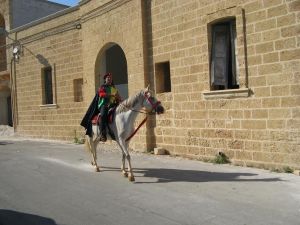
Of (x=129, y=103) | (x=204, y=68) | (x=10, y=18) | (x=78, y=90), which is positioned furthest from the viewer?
(x=10, y=18)

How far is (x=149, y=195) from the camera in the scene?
7.36 metres

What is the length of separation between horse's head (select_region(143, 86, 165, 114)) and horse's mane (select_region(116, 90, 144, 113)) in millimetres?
183

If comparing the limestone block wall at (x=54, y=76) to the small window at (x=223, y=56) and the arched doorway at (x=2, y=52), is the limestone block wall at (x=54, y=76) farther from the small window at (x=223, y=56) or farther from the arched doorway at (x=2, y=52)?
the small window at (x=223, y=56)

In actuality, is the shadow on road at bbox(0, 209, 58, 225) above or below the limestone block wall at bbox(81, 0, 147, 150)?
below

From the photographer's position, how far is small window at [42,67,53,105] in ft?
63.3

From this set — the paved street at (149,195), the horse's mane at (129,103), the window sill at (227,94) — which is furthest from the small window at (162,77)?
the horse's mane at (129,103)

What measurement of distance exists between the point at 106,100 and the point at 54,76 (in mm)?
9581

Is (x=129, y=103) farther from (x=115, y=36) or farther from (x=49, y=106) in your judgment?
(x=49, y=106)

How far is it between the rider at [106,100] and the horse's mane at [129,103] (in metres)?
0.39

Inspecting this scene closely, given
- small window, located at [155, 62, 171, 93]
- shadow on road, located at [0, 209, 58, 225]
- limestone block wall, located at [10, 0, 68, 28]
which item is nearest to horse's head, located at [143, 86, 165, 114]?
shadow on road, located at [0, 209, 58, 225]

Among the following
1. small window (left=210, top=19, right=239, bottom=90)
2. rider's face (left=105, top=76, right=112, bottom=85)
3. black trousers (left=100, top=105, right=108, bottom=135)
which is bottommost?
black trousers (left=100, top=105, right=108, bottom=135)

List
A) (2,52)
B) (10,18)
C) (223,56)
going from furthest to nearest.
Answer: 1. (2,52)
2. (10,18)
3. (223,56)

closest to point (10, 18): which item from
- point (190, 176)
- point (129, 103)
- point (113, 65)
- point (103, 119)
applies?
point (113, 65)

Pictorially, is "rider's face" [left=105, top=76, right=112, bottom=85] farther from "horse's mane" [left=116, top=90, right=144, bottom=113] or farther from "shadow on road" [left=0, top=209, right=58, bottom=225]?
"shadow on road" [left=0, top=209, right=58, bottom=225]
